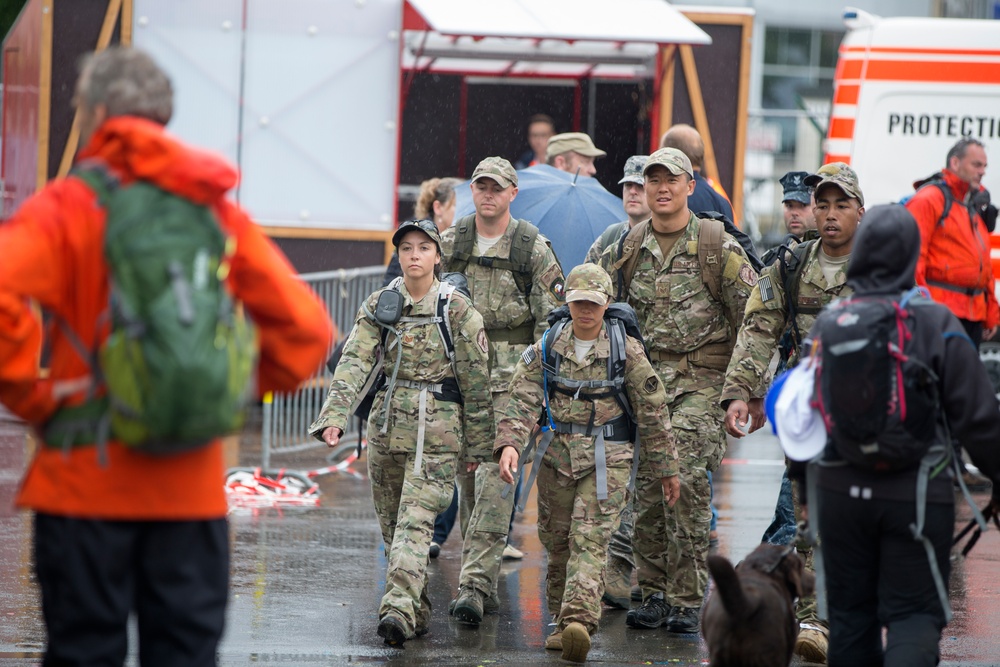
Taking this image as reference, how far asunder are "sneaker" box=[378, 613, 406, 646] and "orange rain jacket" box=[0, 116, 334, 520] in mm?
2611

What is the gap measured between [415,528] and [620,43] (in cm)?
753

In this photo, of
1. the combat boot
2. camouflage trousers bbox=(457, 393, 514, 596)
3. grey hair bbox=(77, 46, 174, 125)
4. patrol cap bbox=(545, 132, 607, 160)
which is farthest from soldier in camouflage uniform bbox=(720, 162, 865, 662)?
grey hair bbox=(77, 46, 174, 125)

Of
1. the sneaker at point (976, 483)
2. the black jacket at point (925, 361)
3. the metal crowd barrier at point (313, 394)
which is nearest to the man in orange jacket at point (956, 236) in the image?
the sneaker at point (976, 483)

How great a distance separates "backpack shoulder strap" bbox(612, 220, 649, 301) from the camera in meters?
6.79

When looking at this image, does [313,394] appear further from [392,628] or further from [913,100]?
[392,628]

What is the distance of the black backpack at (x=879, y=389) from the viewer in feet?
14.3

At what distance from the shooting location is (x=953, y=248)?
9.03m

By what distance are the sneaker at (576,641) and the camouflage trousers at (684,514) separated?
86 cm

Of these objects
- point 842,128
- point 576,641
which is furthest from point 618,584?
point 842,128

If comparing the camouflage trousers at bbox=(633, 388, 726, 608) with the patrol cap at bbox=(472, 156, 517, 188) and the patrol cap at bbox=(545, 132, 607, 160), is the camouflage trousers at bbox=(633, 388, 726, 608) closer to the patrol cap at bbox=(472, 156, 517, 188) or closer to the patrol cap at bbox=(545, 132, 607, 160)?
the patrol cap at bbox=(472, 156, 517, 188)

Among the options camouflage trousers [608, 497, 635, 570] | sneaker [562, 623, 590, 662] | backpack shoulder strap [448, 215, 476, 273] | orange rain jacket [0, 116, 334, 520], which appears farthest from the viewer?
backpack shoulder strap [448, 215, 476, 273]

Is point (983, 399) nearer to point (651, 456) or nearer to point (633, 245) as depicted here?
point (651, 456)

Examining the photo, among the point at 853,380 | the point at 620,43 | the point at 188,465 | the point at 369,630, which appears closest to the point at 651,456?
the point at 369,630

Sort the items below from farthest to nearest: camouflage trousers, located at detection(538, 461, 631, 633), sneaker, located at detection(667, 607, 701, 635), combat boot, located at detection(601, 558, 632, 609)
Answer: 1. combat boot, located at detection(601, 558, 632, 609)
2. sneaker, located at detection(667, 607, 701, 635)
3. camouflage trousers, located at detection(538, 461, 631, 633)
